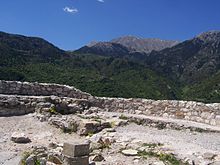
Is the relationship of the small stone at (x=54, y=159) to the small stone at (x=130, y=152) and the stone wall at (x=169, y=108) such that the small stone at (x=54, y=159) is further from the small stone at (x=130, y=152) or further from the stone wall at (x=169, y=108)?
the stone wall at (x=169, y=108)

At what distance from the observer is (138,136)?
13.1m

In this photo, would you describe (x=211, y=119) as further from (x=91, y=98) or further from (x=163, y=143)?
(x=91, y=98)

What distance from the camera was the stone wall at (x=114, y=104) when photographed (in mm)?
16234

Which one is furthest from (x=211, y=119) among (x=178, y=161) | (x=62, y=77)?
(x=62, y=77)

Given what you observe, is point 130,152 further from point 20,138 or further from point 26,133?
point 26,133

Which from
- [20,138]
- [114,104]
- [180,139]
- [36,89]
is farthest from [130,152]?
[36,89]

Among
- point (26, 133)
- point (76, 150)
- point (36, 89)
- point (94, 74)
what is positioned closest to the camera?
point (76, 150)

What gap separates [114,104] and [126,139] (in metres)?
6.89

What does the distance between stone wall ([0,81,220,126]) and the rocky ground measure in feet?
2.76

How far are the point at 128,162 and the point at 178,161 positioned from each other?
152 cm

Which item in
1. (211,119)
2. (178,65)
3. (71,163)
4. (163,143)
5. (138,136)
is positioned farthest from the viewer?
(178,65)

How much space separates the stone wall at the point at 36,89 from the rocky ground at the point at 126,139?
123 inches

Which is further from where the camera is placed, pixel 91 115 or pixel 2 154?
pixel 91 115

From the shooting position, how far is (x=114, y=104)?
63.5ft
